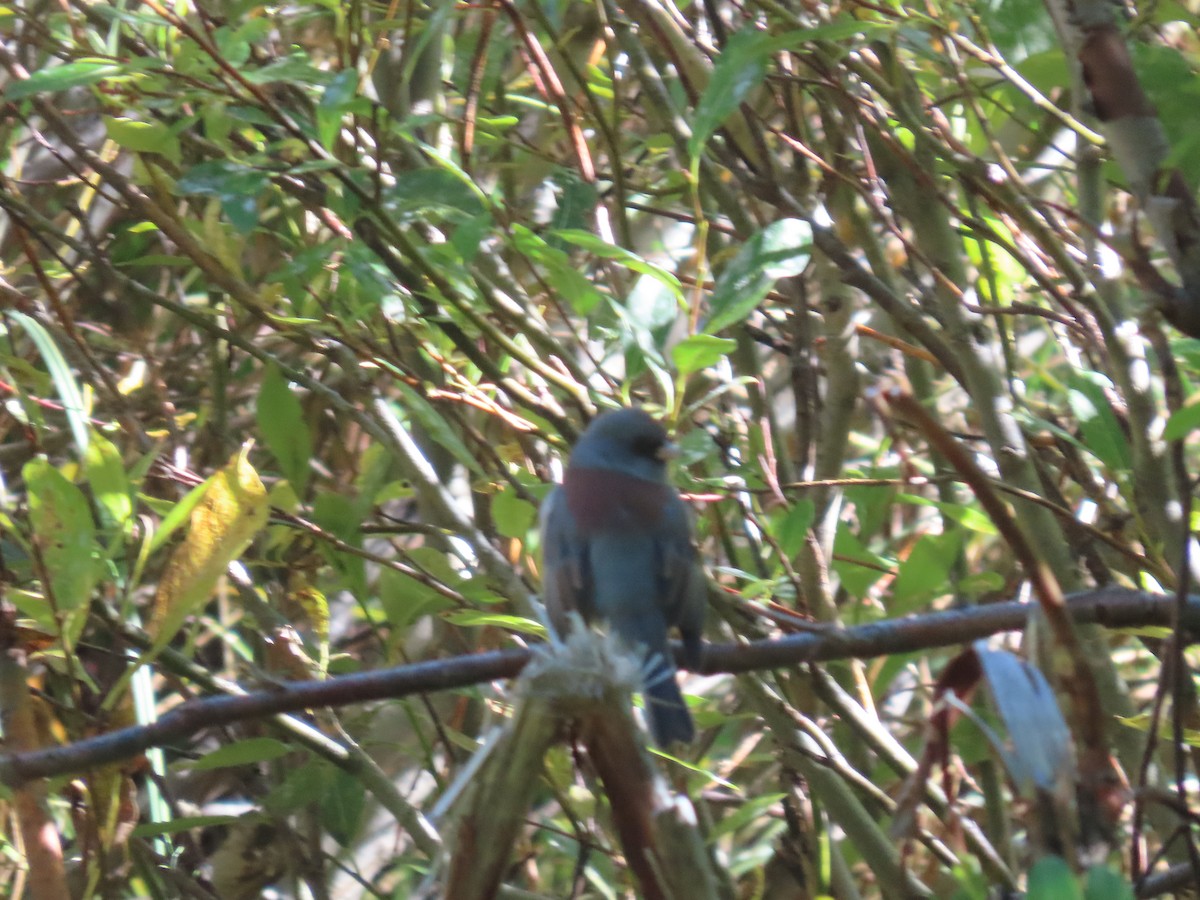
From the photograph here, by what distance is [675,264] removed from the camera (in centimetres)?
336

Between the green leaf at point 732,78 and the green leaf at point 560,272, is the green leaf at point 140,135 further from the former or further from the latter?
the green leaf at point 732,78

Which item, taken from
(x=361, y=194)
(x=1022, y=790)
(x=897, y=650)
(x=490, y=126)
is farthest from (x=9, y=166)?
(x=1022, y=790)

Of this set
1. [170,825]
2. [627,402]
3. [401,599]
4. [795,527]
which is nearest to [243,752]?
[170,825]

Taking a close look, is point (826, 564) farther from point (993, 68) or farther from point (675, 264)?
point (675, 264)

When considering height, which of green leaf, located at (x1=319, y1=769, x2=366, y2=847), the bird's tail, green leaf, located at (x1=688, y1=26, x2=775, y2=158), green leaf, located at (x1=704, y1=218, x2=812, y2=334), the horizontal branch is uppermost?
green leaf, located at (x1=688, y1=26, x2=775, y2=158)

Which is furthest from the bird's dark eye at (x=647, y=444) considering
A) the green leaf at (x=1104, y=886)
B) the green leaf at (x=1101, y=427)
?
the green leaf at (x=1104, y=886)

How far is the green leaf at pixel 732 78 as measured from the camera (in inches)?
68.8

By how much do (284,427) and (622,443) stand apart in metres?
0.59

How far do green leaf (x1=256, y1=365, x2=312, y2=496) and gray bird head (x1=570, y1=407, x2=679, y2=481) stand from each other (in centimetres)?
46

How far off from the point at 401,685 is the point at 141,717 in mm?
862

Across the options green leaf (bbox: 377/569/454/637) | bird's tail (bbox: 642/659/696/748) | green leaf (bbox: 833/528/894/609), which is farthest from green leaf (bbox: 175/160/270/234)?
green leaf (bbox: 833/528/894/609)

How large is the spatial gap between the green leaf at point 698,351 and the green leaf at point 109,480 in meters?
0.83

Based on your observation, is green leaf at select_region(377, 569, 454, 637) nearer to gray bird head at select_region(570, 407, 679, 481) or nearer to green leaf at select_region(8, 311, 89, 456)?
gray bird head at select_region(570, 407, 679, 481)

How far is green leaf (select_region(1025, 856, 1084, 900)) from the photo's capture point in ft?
2.67
